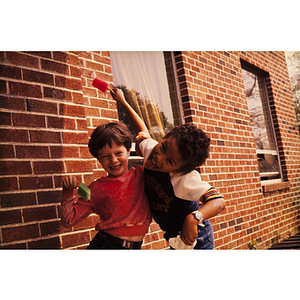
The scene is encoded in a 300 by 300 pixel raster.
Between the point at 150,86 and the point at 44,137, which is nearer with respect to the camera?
the point at 44,137

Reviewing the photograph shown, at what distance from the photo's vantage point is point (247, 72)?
430 centimetres

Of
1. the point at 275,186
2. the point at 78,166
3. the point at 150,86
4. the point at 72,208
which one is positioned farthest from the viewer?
the point at 275,186

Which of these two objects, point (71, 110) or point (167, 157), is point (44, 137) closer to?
point (71, 110)

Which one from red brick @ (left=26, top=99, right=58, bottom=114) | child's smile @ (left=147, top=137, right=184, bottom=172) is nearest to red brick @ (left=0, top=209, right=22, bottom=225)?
red brick @ (left=26, top=99, right=58, bottom=114)

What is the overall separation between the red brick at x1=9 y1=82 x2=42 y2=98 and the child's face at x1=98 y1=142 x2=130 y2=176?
611 mm

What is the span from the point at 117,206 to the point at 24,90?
0.97 metres

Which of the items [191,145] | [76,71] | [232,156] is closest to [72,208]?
[191,145]

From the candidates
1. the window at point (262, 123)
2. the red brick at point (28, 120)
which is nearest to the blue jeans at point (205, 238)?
the red brick at point (28, 120)

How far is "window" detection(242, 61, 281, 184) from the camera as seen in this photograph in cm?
428

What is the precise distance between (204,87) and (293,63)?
4.55ft

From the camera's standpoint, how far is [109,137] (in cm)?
193

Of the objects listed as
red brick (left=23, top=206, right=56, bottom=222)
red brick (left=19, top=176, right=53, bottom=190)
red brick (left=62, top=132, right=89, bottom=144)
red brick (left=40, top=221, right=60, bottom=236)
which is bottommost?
red brick (left=40, top=221, right=60, bottom=236)

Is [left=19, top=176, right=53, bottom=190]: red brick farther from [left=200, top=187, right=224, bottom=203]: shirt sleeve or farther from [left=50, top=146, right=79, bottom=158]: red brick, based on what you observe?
[left=200, top=187, right=224, bottom=203]: shirt sleeve
